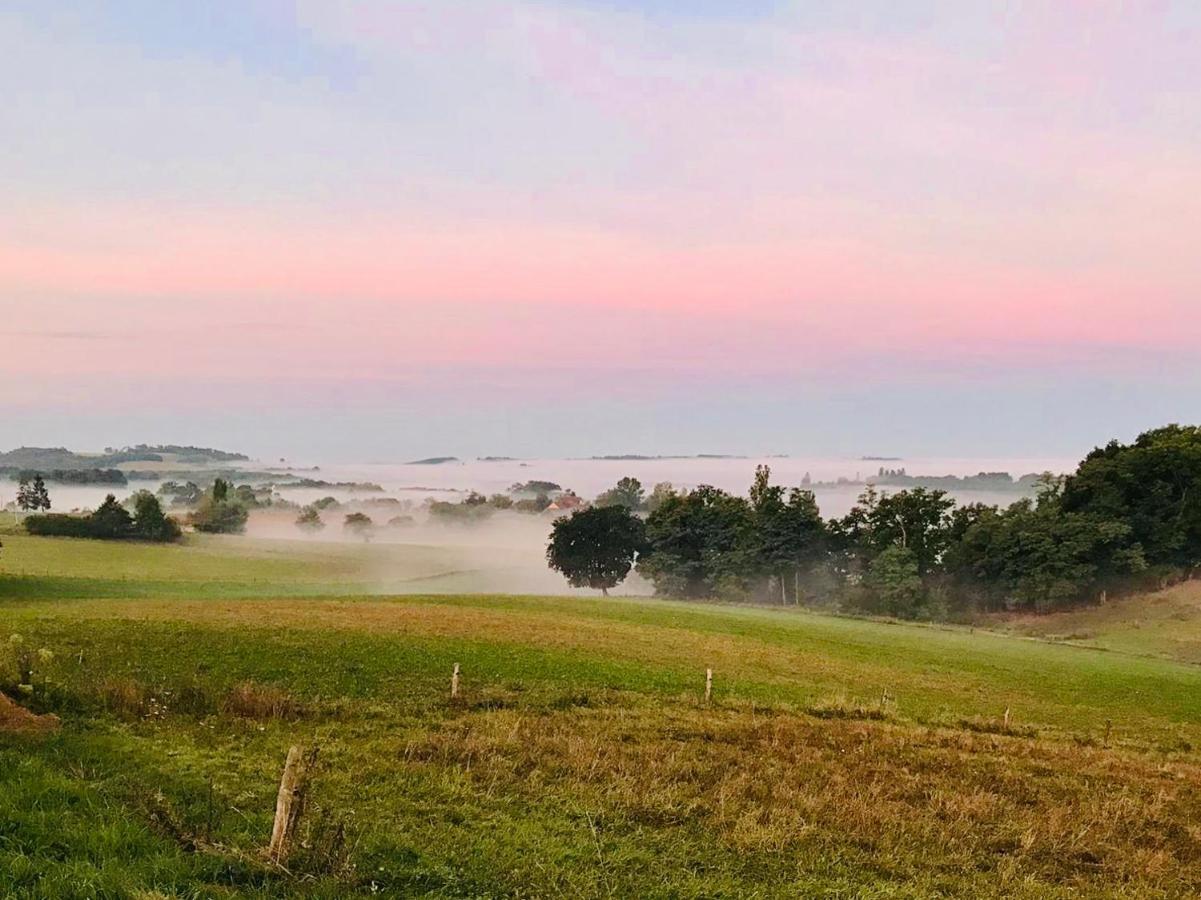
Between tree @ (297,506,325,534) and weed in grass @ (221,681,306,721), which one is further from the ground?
weed in grass @ (221,681,306,721)

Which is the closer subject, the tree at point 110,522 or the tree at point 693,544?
the tree at point 110,522

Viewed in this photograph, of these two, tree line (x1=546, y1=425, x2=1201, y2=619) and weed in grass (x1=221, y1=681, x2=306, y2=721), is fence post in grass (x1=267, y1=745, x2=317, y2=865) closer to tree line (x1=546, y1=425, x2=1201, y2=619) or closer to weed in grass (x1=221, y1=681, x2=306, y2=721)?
weed in grass (x1=221, y1=681, x2=306, y2=721)

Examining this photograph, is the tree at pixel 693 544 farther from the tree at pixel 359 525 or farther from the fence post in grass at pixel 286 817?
the fence post in grass at pixel 286 817

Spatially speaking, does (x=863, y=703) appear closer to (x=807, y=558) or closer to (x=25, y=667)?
(x=25, y=667)

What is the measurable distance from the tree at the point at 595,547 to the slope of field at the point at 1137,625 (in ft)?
148

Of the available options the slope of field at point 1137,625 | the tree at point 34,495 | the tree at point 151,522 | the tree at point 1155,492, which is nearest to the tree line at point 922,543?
the tree at point 1155,492

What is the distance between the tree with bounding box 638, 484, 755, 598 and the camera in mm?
102062

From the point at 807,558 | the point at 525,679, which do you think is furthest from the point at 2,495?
the point at 525,679

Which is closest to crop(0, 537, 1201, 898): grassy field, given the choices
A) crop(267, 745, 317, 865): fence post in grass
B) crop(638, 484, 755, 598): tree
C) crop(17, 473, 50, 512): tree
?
crop(267, 745, 317, 865): fence post in grass

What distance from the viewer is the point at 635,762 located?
16.0m

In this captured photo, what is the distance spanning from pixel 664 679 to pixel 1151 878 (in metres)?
18.7

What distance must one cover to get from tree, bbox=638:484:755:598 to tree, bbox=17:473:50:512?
119 metres

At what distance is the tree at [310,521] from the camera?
163 metres

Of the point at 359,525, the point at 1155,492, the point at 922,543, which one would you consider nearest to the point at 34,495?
the point at 359,525
